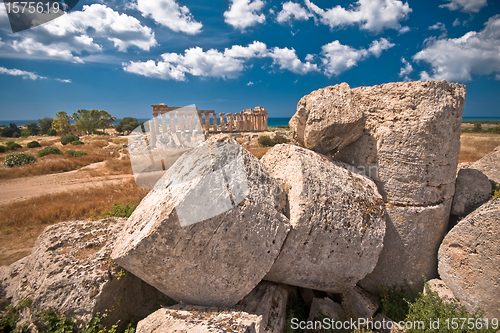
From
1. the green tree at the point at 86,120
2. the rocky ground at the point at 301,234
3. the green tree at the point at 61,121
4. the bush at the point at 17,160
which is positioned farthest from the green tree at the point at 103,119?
the rocky ground at the point at 301,234

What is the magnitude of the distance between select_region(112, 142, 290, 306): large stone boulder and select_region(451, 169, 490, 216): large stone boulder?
3.35 m

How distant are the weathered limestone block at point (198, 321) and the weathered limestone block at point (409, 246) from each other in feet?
7.47

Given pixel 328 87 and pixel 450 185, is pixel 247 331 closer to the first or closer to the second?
pixel 328 87

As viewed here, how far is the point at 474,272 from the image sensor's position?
312 centimetres

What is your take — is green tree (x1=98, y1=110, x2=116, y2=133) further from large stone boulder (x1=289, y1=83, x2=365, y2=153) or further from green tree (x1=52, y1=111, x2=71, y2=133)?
large stone boulder (x1=289, y1=83, x2=365, y2=153)

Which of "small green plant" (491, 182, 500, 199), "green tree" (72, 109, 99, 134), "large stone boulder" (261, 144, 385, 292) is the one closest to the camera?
"large stone boulder" (261, 144, 385, 292)

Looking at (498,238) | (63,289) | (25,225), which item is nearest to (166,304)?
(63,289)

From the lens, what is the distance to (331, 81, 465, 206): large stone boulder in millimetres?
3205

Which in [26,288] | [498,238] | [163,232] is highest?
[163,232]

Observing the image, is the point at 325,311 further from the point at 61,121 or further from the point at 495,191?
the point at 61,121

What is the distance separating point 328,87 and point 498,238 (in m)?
3.01

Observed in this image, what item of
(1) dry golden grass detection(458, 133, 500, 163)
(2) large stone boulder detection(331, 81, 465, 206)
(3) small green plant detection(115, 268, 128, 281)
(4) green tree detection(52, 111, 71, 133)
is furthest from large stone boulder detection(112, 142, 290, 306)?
(4) green tree detection(52, 111, 71, 133)

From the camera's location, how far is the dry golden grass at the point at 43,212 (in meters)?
Answer: 5.47

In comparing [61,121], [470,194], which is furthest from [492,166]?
[61,121]
